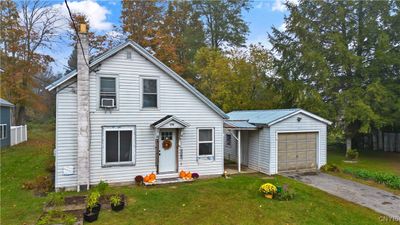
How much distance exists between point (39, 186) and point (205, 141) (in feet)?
23.3

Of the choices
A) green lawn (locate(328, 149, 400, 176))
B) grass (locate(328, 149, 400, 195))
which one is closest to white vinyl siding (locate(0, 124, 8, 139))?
grass (locate(328, 149, 400, 195))

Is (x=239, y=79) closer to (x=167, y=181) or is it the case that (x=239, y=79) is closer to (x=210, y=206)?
(x=167, y=181)

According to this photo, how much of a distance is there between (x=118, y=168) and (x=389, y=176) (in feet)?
39.3

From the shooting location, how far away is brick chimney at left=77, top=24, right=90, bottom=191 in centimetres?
995

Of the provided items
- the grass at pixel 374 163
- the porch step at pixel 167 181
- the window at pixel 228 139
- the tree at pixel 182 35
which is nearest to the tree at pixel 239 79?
the tree at pixel 182 35

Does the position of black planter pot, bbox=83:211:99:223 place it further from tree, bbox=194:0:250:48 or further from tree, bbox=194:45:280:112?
tree, bbox=194:0:250:48

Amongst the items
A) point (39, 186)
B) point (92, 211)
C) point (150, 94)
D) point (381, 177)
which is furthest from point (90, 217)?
point (381, 177)

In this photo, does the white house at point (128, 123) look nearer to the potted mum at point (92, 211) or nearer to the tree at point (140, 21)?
the potted mum at point (92, 211)

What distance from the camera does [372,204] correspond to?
898 cm

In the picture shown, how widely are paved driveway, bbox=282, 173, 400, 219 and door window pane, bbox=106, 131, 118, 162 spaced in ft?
27.3

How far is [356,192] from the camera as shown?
1038cm

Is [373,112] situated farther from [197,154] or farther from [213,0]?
[213,0]

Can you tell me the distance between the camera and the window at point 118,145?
10.8m

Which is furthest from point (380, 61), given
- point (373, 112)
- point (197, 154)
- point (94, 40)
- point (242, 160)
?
point (94, 40)
